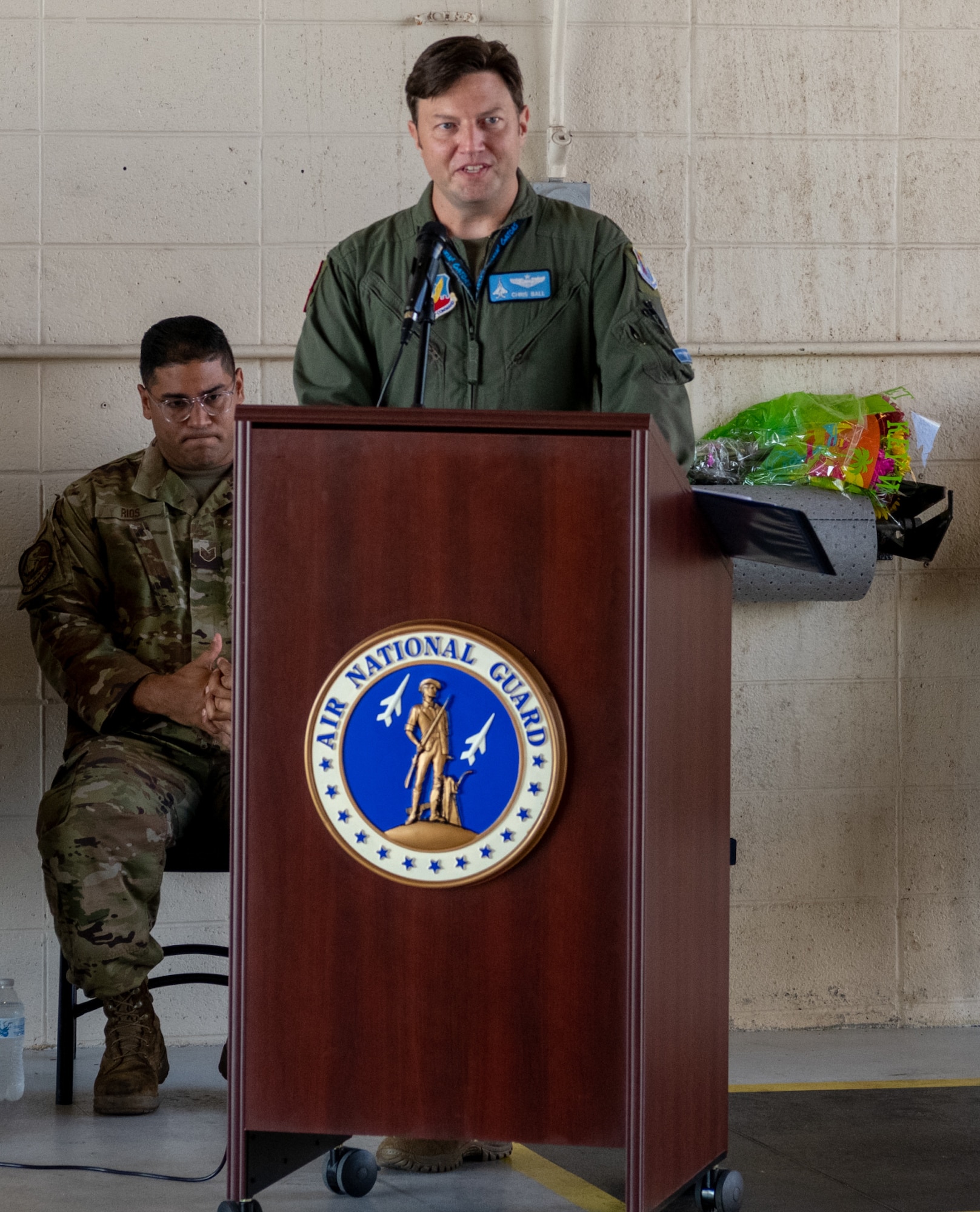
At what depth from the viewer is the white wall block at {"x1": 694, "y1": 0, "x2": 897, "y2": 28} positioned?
9.46 feet

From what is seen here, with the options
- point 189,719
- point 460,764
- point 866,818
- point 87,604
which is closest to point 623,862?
point 460,764

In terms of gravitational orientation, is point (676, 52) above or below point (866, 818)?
above

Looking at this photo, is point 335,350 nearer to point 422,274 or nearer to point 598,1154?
point 422,274

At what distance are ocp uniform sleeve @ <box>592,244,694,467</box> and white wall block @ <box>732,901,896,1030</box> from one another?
140 cm

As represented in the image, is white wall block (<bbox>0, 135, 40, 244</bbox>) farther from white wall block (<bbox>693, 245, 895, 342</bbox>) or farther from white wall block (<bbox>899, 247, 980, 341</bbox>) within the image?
white wall block (<bbox>899, 247, 980, 341</bbox>)

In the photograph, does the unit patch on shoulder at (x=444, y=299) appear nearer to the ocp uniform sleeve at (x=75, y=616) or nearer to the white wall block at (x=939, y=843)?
the ocp uniform sleeve at (x=75, y=616)

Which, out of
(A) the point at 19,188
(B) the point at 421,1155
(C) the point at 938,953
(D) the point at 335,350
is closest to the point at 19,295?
(A) the point at 19,188

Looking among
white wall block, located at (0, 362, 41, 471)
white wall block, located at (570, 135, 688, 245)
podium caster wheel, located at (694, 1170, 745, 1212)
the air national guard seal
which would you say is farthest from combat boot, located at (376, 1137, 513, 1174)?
white wall block, located at (570, 135, 688, 245)

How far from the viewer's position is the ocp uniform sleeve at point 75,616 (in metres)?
2.38

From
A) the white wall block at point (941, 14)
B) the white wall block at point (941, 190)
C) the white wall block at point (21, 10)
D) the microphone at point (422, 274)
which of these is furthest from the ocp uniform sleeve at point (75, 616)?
the white wall block at point (941, 14)

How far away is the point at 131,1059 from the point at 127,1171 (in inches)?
15.5

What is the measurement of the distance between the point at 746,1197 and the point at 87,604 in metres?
1.50

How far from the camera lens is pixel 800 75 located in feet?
9.51

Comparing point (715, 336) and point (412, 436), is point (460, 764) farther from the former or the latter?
point (715, 336)
